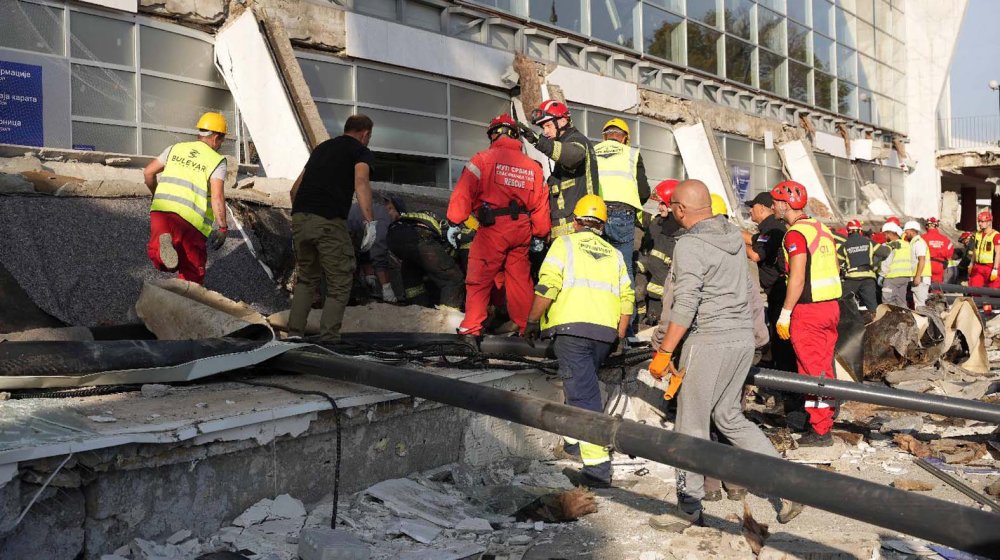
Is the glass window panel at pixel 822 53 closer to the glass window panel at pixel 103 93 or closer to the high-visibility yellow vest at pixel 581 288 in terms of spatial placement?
the glass window panel at pixel 103 93

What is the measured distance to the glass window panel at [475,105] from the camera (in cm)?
1314

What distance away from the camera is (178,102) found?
10047 mm

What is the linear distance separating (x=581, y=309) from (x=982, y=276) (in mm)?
13987

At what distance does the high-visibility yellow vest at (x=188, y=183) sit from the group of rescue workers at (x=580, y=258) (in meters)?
0.01

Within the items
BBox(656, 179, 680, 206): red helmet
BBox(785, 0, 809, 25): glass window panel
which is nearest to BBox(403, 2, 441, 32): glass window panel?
BBox(656, 179, 680, 206): red helmet

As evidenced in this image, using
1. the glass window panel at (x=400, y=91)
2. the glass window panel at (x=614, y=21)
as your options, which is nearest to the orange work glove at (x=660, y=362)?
the glass window panel at (x=400, y=91)

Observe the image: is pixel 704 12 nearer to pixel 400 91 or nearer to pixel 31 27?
pixel 400 91

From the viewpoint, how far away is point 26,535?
3.21m

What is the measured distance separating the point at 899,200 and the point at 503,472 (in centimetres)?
2677

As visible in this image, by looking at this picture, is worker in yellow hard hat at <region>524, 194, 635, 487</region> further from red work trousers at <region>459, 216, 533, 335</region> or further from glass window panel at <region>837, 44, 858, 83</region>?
glass window panel at <region>837, 44, 858, 83</region>

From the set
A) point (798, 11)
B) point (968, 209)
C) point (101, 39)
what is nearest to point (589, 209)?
point (101, 39)

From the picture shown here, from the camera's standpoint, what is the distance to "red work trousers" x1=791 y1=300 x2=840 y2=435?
21.9 feet

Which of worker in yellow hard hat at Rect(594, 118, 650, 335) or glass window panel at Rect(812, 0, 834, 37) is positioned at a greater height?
glass window panel at Rect(812, 0, 834, 37)

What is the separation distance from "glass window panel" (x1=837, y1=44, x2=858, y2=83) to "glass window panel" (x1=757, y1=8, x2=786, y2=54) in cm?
370
